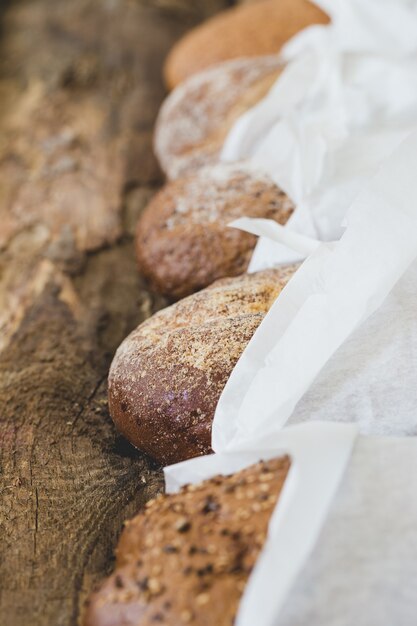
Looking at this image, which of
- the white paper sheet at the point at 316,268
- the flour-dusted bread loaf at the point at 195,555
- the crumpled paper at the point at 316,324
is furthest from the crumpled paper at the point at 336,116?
the flour-dusted bread loaf at the point at 195,555

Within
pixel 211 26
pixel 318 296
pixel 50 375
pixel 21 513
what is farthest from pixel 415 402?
pixel 211 26

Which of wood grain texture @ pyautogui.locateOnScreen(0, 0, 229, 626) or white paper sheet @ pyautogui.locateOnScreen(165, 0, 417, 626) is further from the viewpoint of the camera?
wood grain texture @ pyautogui.locateOnScreen(0, 0, 229, 626)

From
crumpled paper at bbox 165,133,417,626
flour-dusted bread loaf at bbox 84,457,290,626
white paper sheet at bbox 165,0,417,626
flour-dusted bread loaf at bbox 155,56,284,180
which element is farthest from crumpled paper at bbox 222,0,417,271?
flour-dusted bread loaf at bbox 84,457,290,626

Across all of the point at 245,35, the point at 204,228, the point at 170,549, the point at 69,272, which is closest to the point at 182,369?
the point at 170,549

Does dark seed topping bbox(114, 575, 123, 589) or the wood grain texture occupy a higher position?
A: dark seed topping bbox(114, 575, 123, 589)

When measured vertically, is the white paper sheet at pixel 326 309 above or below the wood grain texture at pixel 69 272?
above

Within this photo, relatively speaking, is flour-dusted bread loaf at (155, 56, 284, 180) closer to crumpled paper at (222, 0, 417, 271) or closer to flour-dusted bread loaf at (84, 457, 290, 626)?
crumpled paper at (222, 0, 417, 271)

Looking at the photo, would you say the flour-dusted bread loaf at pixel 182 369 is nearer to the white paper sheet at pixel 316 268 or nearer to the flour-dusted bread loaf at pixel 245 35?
the white paper sheet at pixel 316 268
